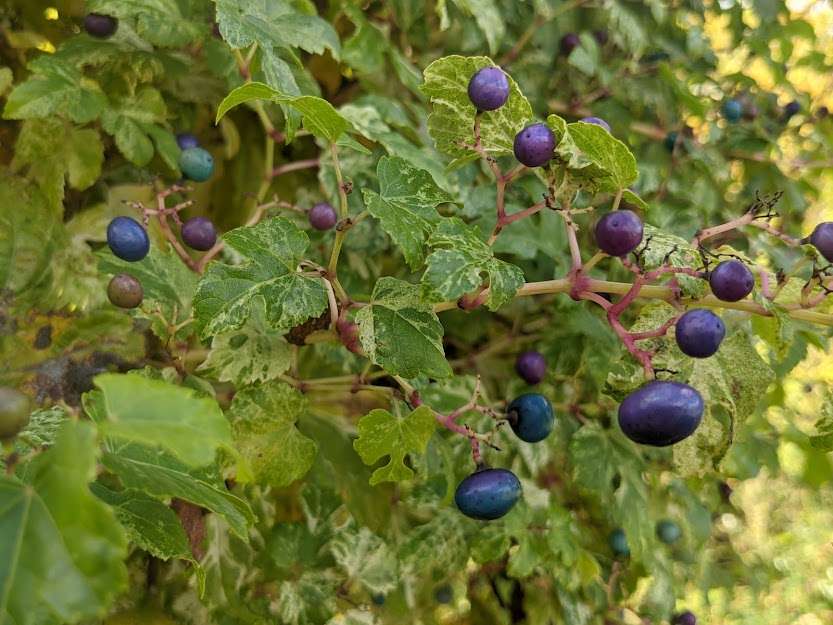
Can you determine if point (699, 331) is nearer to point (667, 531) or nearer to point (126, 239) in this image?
point (126, 239)

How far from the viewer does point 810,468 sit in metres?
1.61

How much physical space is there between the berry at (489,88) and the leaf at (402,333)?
208 mm

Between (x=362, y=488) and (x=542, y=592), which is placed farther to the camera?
(x=542, y=592)

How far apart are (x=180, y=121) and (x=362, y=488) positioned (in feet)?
2.45

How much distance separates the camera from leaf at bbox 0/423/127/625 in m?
0.40

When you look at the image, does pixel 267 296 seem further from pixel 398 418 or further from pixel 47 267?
pixel 47 267

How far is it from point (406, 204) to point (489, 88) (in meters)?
0.15

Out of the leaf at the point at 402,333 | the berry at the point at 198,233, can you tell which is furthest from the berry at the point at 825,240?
the berry at the point at 198,233

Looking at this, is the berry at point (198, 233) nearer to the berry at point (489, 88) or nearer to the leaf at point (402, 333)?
the leaf at point (402, 333)

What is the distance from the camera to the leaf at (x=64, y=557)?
40 centimetres

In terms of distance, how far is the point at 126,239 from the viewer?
86 centimetres

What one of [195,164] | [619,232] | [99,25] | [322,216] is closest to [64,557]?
[619,232]

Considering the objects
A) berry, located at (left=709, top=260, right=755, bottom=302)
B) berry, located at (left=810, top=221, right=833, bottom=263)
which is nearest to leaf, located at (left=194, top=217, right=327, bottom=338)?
berry, located at (left=709, top=260, right=755, bottom=302)

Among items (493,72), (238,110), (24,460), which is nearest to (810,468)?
(493,72)
